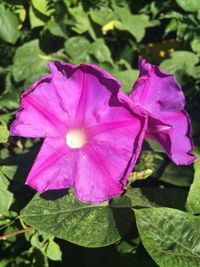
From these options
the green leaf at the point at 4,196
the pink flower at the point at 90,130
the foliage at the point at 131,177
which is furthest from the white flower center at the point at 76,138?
the green leaf at the point at 4,196

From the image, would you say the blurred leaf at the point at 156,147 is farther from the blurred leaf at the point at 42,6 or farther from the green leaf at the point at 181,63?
the blurred leaf at the point at 42,6

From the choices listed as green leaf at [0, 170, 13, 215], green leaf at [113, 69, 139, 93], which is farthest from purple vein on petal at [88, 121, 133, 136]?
green leaf at [113, 69, 139, 93]

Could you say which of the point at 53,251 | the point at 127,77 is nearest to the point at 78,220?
the point at 53,251

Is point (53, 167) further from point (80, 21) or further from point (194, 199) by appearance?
point (80, 21)

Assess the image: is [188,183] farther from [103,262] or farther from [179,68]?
[179,68]

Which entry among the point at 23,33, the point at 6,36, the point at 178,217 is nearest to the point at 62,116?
the point at 178,217

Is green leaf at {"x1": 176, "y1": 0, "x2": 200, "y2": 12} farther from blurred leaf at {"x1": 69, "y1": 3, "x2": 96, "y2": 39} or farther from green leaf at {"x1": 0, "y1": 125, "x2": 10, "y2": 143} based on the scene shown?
green leaf at {"x1": 0, "y1": 125, "x2": 10, "y2": 143}
